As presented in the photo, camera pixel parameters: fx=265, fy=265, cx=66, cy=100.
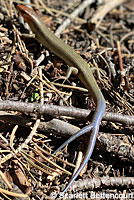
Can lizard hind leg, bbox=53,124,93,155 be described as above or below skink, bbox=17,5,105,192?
below

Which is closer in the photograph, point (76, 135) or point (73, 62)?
point (76, 135)

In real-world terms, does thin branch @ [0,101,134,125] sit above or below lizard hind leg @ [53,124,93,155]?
above

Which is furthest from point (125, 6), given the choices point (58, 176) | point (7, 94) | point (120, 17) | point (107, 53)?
point (58, 176)

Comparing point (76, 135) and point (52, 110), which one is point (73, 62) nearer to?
point (52, 110)

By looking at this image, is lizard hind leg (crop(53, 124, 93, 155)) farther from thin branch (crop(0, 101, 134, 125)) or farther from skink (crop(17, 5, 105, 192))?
thin branch (crop(0, 101, 134, 125))

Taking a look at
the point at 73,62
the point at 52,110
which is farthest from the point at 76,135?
the point at 73,62

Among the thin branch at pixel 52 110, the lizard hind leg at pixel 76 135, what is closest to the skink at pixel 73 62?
the lizard hind leg at pixel 76 135

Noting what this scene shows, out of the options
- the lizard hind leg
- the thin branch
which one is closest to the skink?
the lizard hind leg

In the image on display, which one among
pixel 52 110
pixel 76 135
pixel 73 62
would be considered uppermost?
pixel 73 62

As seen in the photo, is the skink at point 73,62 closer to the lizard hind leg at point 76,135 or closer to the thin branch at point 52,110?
the lizard hind leg at point 76,135
